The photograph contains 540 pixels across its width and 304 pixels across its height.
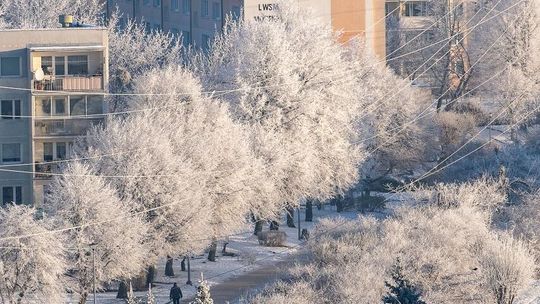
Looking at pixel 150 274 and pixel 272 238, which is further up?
pixel 272 238

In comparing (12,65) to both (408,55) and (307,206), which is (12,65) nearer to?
(307,206)

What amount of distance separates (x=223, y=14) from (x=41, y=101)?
81.3 ft

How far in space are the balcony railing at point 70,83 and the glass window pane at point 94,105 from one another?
303mm

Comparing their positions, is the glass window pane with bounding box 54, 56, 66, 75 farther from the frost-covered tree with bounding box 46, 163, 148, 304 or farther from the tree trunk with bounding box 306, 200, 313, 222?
the tree trunk with bounding box 306, 200, 313, 222

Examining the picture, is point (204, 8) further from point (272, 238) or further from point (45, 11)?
point (272, 238)

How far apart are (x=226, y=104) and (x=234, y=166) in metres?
3.38

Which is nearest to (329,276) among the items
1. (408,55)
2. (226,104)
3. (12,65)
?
(226,104)

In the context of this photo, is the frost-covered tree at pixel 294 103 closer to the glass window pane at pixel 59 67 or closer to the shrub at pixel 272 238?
the shrub at pixel 272 238

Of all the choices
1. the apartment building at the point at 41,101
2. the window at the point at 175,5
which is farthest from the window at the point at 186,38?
the apartment building at the point at 41,101

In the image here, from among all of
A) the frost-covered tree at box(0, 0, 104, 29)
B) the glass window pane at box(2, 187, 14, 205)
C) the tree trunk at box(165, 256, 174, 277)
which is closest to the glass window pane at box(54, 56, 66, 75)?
the glass window pane at box(2, 187, 14, 205)

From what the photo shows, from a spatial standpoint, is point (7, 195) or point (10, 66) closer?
point (7, 195)

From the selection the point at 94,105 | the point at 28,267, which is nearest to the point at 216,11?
the point at 94,105

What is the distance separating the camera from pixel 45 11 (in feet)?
269

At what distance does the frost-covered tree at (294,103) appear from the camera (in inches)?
2119
